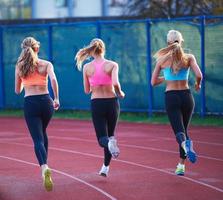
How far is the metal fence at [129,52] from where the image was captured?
67.8 ft

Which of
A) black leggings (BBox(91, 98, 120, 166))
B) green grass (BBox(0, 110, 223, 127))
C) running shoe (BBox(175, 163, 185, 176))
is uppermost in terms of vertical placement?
black leggings (BBox(91, 98, 120, 166))

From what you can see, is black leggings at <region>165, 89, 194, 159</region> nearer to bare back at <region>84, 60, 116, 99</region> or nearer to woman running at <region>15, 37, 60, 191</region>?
bare back at <region>84, 60, 116, 99</region>

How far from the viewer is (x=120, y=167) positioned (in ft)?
42.4

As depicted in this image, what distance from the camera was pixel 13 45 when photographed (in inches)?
1018

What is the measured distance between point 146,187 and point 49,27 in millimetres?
14480

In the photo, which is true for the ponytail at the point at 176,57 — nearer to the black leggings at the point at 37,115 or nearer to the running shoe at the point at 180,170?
the running shoe at the point at 180,170

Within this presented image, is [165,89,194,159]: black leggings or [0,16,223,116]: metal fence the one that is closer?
[165,89,194,159]: black leggings

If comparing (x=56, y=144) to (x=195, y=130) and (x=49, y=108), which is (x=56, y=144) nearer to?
(x=195, y=130)

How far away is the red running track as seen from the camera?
412 inches

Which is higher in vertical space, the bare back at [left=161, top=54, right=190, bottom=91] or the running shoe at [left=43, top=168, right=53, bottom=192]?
the bare back at [left=161, top=54, right=190, bottom=91]

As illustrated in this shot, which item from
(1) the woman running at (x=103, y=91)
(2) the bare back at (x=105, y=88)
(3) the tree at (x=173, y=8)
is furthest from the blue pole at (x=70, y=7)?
(2) the bare back at (x=105, y=88)

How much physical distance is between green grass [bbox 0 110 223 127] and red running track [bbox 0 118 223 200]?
A: 3.76 ft

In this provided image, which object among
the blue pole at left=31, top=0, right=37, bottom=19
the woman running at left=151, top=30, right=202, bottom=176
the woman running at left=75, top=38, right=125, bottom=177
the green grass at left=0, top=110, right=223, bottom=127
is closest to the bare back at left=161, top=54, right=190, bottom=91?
the woman running at left=151, top=30, right=202, bottom=176

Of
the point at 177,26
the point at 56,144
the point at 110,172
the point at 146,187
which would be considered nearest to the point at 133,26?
the point at 177,26
